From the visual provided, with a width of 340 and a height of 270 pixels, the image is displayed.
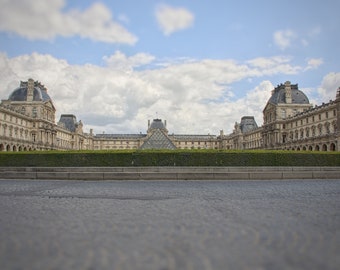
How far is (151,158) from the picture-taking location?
2200 centimetres

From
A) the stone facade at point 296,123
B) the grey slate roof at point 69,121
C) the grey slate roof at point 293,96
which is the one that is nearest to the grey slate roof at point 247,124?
the stone facade at point 296,123

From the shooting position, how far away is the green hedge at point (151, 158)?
72.3ft

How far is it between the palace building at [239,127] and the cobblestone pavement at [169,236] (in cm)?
3517

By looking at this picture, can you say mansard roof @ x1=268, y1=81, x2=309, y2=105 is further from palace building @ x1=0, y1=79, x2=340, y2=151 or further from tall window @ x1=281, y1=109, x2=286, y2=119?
tall window @ x1=281, y1=109, x2=286, y2=119

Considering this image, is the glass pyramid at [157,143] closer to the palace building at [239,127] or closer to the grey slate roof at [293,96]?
the palace building at [239,127]

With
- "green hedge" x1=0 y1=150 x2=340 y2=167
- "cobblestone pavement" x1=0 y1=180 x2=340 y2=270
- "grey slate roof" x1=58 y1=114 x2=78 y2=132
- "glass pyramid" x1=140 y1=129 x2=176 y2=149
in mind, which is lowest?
"cobblestone pavement" x1=0 y1=180 x2=340 y2=270

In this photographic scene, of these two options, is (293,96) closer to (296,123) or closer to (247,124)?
(296,123)

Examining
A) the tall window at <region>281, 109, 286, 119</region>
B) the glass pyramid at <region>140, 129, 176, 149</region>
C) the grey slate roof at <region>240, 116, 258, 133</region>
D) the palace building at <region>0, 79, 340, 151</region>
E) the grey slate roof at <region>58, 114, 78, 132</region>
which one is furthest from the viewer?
the grey slate roof at <region>240, 116, 258, 133</region>

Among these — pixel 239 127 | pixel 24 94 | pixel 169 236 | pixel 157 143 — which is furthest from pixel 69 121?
pixel 169 236

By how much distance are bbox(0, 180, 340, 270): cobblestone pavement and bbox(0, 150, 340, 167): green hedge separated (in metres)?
13.4

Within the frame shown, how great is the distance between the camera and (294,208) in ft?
26.2

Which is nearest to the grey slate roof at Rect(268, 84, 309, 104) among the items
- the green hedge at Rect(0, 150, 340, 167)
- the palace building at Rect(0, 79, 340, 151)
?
the palace building at Rect(0, 79, 340, 151)

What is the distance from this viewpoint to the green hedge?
22.0 m

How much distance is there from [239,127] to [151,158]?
338 ft
